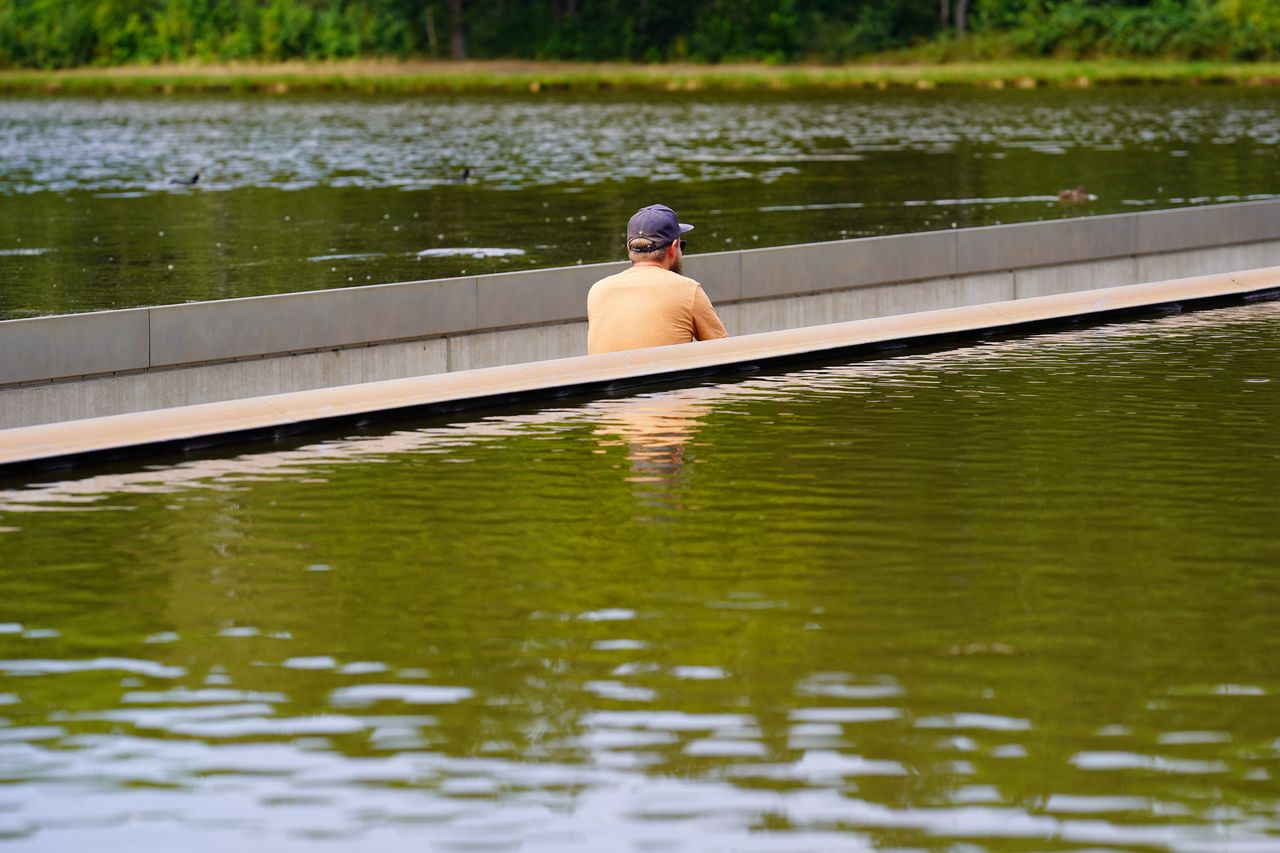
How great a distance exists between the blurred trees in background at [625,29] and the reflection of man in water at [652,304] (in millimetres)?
86501

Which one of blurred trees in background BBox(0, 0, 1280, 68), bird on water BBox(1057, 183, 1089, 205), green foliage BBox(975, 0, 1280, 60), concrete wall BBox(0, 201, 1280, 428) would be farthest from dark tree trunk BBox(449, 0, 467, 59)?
concrete wall BBox(0, 201, 1280, 428)

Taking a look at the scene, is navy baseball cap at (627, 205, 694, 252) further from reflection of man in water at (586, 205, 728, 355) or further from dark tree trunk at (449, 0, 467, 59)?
dark tree trunk at (449, 0, 467, 59)

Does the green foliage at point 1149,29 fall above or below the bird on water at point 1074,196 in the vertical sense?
above

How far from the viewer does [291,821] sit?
4.97 m

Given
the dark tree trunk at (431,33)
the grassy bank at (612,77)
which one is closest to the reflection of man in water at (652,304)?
the grassy bank at (612,77)

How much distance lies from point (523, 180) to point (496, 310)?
87.5ft

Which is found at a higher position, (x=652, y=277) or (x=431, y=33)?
(x=431, y=33)

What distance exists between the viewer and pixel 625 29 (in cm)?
10681

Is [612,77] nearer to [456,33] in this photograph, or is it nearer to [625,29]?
[625,29]

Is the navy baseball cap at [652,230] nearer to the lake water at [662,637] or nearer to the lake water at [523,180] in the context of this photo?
the lake water at [662,637]

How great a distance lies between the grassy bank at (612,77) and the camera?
89.1 meters

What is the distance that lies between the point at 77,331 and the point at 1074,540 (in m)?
6.65

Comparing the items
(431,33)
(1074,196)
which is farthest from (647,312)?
(431,33)

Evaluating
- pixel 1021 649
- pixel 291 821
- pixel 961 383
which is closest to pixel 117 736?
pixel 291 821
